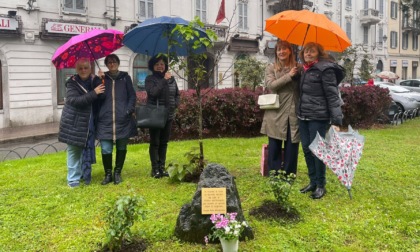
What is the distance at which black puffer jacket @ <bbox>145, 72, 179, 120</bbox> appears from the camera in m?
5.16

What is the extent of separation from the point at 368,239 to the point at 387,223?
0.48 meters

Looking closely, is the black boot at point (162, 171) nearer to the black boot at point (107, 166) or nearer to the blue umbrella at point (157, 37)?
the black boot at point (107, 166)

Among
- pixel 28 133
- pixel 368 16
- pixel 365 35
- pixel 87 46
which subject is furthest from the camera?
pixel 365 35

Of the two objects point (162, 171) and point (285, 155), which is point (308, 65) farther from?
point (162, 171)

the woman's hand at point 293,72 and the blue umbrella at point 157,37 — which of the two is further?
the blue umbrella at point 157,37

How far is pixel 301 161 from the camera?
22.9 feet

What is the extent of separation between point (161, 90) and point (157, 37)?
2.50 feet

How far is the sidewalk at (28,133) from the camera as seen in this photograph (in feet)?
39.3

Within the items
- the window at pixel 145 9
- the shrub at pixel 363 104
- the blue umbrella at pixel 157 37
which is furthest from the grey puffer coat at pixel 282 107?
the window at pixel 145 9

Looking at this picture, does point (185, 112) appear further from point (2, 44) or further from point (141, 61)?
point (141, 61)

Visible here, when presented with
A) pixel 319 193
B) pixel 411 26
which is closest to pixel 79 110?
pixel 319 193

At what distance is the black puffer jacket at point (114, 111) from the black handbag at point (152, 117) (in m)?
0.22

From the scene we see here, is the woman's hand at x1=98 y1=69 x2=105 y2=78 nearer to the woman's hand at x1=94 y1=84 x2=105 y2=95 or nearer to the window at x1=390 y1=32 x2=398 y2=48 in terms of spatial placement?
the woman's hand at x1=94 y1=84 x2=105 y2=95

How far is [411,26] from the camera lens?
3922cm
